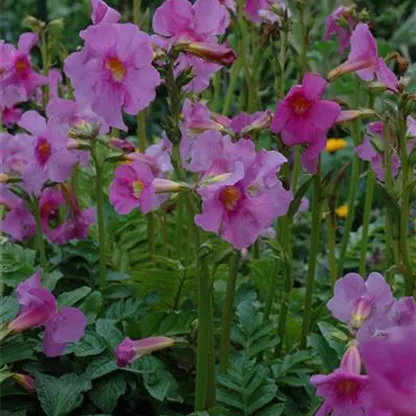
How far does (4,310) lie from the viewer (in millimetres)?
1171

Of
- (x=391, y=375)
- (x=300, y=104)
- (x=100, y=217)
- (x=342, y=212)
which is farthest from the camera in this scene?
(x=342, y=212)

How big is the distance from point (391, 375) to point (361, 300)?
0.46m

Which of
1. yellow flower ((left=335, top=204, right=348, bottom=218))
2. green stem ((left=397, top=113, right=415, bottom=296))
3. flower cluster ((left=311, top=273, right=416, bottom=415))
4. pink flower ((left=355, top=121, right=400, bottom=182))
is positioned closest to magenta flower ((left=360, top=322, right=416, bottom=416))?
flower cluster ((left=311, top=273, right=416, bottom=415))

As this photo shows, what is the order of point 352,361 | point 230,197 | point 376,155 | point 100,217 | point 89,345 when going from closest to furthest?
1. point 352,361
2. point 230,197
3. point 89,345
4. point 376,155
5. point 100,217

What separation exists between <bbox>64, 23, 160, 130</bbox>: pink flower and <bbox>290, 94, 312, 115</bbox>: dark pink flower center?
172mm

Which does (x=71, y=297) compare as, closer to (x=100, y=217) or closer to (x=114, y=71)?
(x=100, y=217)

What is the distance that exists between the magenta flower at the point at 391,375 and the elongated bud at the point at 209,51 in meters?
0.55

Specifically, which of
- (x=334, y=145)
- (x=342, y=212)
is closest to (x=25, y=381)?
(x=342, y=212)

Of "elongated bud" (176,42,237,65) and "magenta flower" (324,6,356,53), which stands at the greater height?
"elongated bud" (176,42,237,65)

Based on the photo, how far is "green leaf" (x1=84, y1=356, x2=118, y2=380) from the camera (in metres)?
1.10

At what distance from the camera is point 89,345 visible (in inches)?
44.9

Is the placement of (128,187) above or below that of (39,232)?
above

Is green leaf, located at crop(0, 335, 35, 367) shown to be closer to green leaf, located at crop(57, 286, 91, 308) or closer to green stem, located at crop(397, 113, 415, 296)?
green leaf, located at crop(57, 286, 91, 308)

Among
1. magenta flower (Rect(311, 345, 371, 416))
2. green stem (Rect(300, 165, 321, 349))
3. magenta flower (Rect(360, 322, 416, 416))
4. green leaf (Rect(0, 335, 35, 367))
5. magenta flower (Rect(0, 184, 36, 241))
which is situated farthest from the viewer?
magenta flower (Rect(0, 184, 36, 241))
